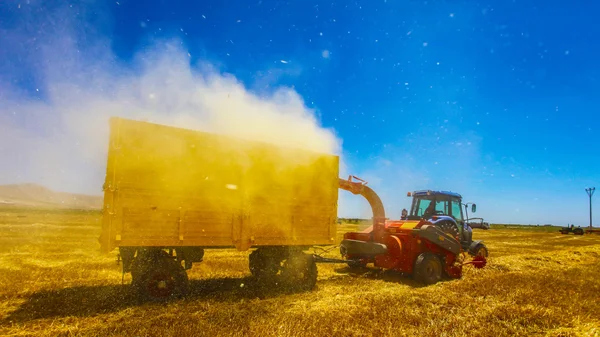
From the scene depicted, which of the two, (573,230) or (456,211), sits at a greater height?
(456,211)

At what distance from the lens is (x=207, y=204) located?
28.5 feet

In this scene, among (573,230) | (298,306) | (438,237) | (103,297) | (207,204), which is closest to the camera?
(298,306)

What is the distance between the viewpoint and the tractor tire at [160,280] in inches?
327

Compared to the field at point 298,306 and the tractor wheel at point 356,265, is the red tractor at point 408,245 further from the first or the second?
the field at point 298,306

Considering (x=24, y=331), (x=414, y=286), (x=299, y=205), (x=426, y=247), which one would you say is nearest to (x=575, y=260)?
(x=426, y=247)

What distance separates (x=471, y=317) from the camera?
7504 mm

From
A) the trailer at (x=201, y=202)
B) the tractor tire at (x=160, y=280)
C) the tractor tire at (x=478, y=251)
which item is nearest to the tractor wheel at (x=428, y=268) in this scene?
the trailer at (x=201, y=202)

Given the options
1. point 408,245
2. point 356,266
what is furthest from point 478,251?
point 356,266

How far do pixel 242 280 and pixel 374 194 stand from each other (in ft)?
16.8

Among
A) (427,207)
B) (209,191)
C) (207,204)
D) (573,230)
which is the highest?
(209,191)

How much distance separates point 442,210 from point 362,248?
415cm

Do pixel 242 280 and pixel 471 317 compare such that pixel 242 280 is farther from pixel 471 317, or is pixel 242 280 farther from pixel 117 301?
pixel 471 317

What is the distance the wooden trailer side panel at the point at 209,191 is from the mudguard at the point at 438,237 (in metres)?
3.24

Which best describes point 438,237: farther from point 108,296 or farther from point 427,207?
point 108,296
